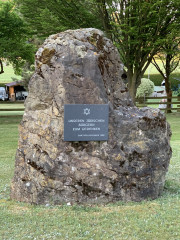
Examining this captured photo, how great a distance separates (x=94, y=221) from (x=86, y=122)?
5.57ft

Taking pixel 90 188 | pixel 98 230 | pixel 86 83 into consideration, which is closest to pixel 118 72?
pixel 86 83

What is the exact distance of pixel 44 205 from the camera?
5941mm

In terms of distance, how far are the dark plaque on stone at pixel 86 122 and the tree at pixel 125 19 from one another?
13.3 m

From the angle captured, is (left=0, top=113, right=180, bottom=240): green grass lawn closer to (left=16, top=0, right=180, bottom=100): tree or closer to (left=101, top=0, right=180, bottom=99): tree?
(left=101, top=0, right=180, bottom=99): tree

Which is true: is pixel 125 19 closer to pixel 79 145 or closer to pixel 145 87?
pixel 79 145

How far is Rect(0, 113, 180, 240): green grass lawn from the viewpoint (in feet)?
15.4

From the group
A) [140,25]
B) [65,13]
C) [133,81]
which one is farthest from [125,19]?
[133,81]

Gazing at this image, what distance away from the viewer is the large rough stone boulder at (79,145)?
5.96m

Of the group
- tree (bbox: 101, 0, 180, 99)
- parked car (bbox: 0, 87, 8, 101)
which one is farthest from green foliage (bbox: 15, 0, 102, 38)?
parked car (bbox: 0, 87, 8, 101)

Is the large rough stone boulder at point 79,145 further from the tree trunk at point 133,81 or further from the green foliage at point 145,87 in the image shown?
the green foliage at point 145,87

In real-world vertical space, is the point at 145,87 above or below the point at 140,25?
below

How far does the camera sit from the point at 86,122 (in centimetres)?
613

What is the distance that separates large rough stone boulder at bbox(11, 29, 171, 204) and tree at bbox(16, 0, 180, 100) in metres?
13.0

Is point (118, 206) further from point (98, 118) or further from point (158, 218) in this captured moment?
point (98, 118)
